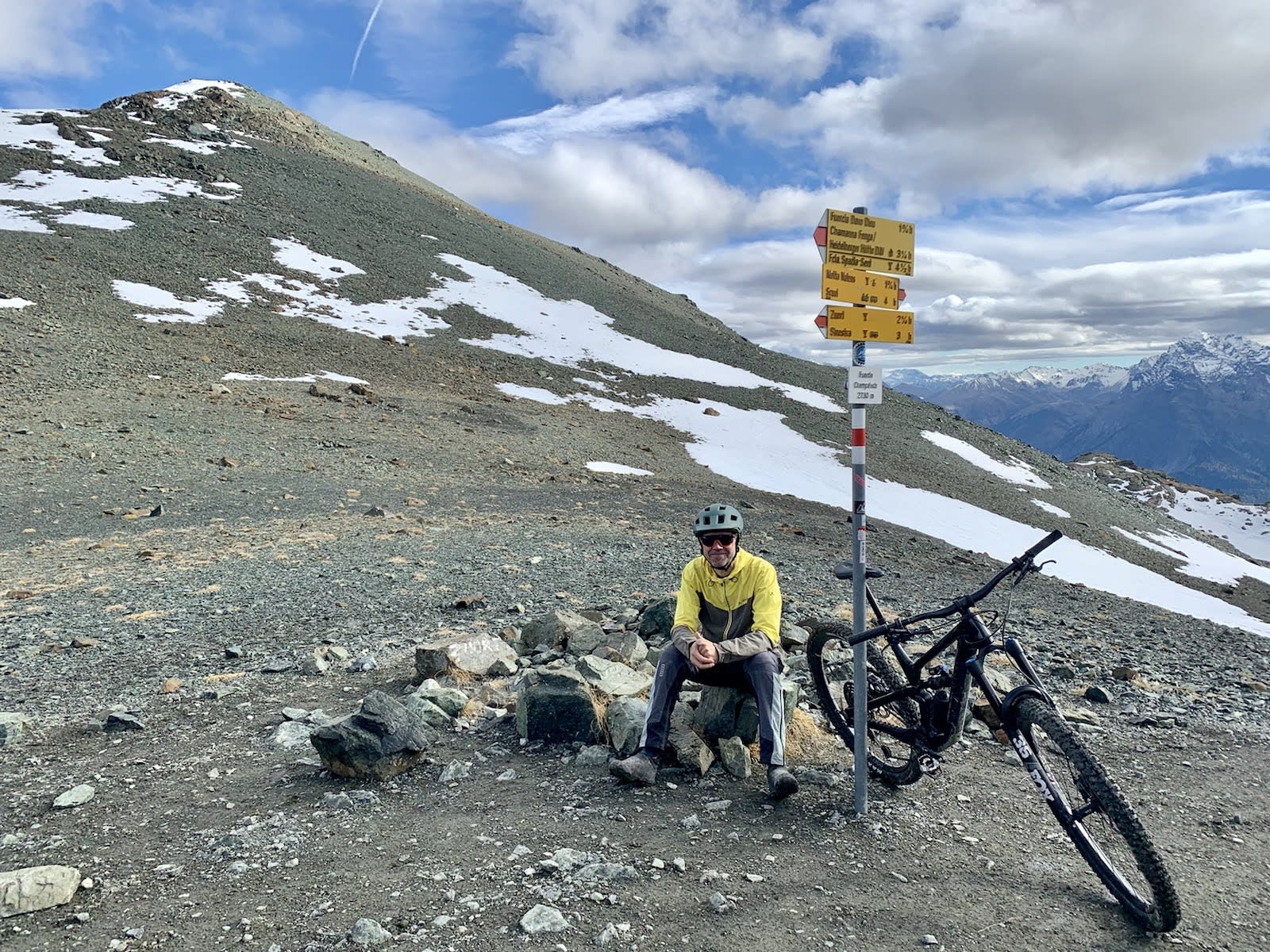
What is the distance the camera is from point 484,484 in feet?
62.3

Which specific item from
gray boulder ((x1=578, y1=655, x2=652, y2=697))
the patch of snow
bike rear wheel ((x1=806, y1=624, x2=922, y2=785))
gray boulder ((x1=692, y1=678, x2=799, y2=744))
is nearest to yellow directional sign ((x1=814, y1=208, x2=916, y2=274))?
bike rear wheel ((x1=806, y1=624, x2=922, y2=785))

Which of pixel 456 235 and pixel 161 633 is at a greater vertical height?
pixel 456 235

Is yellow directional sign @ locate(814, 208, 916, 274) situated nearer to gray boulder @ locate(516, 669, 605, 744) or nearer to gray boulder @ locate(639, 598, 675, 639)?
gray boulder @ locate(516, 669, 605, 744)

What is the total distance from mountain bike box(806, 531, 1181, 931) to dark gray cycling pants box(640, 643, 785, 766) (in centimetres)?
68

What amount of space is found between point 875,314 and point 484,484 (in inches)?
601

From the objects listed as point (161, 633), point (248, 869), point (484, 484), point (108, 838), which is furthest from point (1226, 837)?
point (484, 484)

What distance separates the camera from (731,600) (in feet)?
18.7

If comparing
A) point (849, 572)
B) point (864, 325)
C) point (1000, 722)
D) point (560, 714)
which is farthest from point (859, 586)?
point (560, 714)

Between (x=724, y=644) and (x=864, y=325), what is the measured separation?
2580 millimetres

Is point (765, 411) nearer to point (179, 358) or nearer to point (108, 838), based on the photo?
point (179, 358)

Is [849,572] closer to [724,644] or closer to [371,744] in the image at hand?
[724,644]

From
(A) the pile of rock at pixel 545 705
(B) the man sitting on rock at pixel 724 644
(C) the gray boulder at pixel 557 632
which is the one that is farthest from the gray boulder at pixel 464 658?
(B) the man sitting on rock at pixel 724 644

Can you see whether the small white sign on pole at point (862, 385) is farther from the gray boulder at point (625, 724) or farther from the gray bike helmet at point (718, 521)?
the gray boulder at point (625, 724)

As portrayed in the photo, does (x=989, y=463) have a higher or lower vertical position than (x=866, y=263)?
lower
